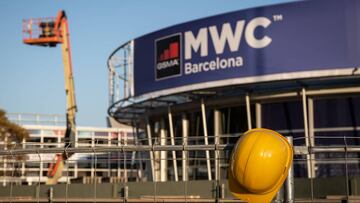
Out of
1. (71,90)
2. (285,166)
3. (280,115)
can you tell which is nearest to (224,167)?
(280,115)

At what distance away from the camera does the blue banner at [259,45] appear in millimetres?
22156

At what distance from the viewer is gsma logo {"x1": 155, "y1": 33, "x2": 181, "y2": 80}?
2594cm

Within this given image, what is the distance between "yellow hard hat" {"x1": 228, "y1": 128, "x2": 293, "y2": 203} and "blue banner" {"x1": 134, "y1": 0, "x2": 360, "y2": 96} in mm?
13775

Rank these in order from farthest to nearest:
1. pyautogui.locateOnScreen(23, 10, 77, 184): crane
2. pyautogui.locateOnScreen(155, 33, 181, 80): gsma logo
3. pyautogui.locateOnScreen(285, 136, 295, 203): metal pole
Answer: pyautogui.locateOnScreen(23, 10, 77, 184): crane, pyautogui.locateOnScreen(155, 33, 181, 80): gsma logo, pyautogui.locateOnScreen(285, 136, 295, 203): metal pole

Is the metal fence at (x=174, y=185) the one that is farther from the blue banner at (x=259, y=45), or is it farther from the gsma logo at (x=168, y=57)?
the gsma logo at (x=168, y=57)

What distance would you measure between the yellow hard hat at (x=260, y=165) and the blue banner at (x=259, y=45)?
1377cm

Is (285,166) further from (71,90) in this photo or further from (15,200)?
(71,90)

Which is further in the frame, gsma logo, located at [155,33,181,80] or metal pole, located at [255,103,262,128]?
gsma logo, located at [155,33,181,80]

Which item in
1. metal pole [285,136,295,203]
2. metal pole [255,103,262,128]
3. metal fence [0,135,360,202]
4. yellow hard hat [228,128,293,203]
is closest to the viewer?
yellow hard hat [228,128,293,203]

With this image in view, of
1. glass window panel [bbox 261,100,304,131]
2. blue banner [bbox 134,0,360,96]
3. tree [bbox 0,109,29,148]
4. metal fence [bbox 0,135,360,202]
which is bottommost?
metal fence [bbox 0,135,360,202]

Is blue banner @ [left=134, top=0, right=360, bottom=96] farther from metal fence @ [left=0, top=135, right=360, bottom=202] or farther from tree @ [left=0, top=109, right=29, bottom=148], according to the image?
tree @ [left=0, top=109, right=29, bottom=148]

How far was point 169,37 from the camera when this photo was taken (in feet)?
87.0

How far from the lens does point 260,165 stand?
8883mm

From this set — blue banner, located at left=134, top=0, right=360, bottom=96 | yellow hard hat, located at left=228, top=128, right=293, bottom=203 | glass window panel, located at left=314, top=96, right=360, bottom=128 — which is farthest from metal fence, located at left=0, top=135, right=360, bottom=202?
blue banner, located at left=134, top=0, right=360, bottom=96
